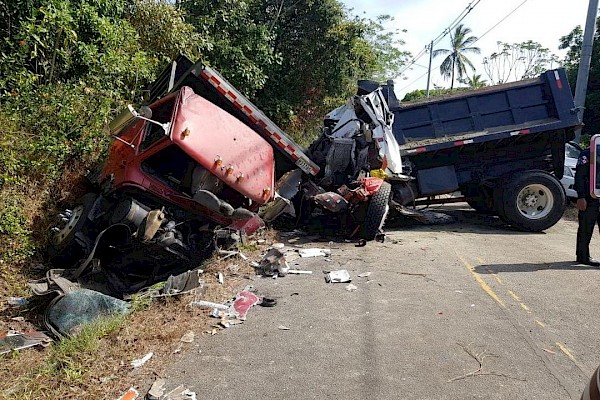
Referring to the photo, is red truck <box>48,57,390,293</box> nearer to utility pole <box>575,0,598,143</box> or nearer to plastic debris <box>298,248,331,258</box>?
plastic debris <box>298,248,331,258</box>

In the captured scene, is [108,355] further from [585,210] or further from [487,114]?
[487,114]

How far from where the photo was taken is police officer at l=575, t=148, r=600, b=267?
20.2 feet

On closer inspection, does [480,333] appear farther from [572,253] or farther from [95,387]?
[572,253]

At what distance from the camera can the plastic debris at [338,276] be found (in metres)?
5.33

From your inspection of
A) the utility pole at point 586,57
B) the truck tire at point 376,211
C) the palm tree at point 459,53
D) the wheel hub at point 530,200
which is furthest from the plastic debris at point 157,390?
the palm tree at point 459,53

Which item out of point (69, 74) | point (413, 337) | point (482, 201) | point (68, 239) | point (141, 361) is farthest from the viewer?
point (482, 201)

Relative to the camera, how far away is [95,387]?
2965 millimetres

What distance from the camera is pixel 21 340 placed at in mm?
3521

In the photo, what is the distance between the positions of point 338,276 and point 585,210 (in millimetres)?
3523

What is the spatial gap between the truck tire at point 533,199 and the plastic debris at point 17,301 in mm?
7454

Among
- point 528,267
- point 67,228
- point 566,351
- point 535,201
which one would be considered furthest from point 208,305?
point 535,201

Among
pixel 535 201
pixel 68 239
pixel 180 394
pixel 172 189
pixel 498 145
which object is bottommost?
pixel 180 394

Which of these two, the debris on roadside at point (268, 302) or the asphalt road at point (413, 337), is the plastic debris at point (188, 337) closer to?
the asphalt road at point (413, 337)

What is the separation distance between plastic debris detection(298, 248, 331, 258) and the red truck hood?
1566mm
